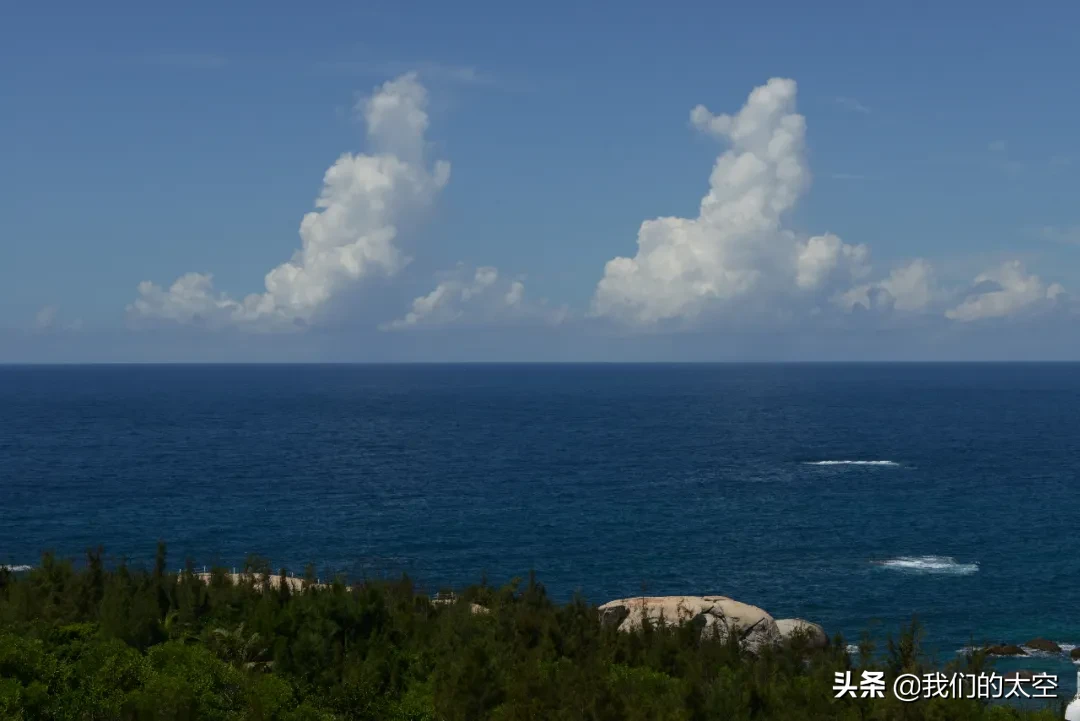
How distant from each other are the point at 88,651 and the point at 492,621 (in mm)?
15019

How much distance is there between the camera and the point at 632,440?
494 ft

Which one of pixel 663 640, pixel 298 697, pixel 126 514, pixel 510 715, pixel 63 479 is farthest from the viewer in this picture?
pixel 63 479

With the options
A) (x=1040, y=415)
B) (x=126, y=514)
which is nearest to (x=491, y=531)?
(x=126, y=514)

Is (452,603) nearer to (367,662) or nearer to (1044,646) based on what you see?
Result: (367,662)

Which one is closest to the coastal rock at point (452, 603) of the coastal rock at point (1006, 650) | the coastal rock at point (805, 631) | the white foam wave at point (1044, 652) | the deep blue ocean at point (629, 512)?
the coastal rock at point (805, 631)

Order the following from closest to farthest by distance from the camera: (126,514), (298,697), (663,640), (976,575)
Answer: (298,697) < (663,640) < (976,575) < (126,514)

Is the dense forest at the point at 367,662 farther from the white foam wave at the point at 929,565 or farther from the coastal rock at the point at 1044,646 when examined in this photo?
the white foam wave at the point at 929,565

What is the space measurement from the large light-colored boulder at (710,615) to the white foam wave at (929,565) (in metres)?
29.3

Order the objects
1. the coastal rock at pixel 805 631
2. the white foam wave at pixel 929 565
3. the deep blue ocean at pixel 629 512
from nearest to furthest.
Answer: the coastal rock at pixel 805 631
the deep blue ocean at pixel 629 512
the white foam wave at pixel 929 565

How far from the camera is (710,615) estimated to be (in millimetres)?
44125

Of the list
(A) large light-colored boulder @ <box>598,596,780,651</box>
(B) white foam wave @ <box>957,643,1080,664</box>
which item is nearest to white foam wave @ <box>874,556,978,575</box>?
(B) white foam wave @ <box>957,643,1080,664</box>

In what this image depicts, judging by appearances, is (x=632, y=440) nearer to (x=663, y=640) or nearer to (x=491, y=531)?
(x=491, y=531)

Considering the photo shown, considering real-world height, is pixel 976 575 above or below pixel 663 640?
below

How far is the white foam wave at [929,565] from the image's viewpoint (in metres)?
68.6
